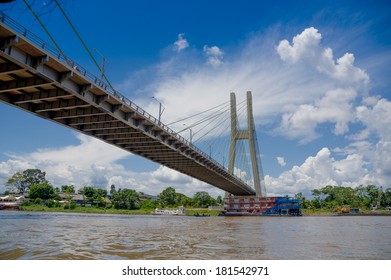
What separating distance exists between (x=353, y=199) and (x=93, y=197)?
94019 mm

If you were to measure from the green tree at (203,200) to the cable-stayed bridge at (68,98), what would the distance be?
9175cm

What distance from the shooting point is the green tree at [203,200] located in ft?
454

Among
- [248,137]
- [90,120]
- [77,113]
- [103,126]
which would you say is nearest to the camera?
[77,113]

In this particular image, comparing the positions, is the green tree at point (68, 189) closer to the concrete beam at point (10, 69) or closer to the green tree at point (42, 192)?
the green tree at point (42, 192)

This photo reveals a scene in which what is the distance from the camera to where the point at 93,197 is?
106188 mm

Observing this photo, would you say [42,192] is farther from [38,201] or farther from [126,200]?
[126,200]

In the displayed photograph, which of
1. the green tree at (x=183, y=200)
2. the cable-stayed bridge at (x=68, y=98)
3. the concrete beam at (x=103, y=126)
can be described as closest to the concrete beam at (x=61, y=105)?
the cable-stayed bridge at (x=68, y=98)

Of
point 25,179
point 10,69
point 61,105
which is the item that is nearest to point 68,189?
point 25,179

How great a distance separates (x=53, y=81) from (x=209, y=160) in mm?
38602

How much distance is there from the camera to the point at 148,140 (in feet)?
148

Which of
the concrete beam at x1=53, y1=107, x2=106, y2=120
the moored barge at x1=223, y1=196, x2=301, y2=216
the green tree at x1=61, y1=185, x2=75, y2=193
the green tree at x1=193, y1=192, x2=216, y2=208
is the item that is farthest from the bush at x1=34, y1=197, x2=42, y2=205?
the concrete beam at x1=53, y1=107, x2=106, y2=120
